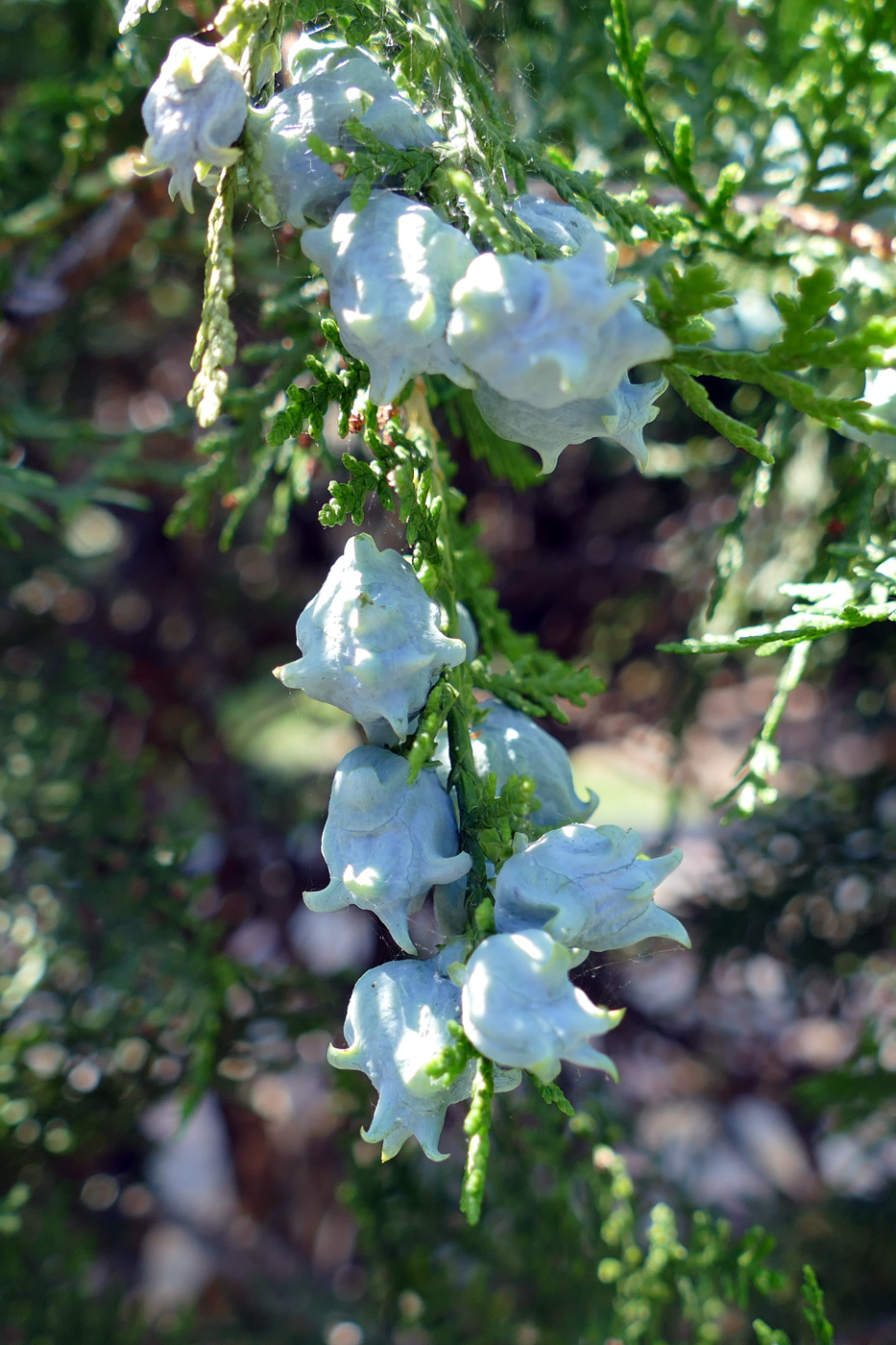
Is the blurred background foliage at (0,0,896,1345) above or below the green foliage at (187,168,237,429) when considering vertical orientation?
below

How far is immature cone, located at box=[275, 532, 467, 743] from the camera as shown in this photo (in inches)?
26.4

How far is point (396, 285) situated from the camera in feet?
A: 1.97

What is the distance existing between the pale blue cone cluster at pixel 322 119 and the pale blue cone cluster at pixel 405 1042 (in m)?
0.53

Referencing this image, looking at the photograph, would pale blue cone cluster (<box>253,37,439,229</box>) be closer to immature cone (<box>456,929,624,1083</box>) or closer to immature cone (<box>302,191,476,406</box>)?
immature cone (<box>302,191,476,406</box>)

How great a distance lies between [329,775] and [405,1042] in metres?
1.64

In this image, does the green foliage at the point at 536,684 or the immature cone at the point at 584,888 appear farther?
the green foliage at the point at 536,684

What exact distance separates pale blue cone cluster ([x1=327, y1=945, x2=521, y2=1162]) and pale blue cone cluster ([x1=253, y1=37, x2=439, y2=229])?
1.74 ft

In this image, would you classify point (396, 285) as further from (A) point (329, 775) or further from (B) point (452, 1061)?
(A) point (329, 775)

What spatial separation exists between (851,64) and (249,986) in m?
1.45

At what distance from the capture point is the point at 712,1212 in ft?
5.60

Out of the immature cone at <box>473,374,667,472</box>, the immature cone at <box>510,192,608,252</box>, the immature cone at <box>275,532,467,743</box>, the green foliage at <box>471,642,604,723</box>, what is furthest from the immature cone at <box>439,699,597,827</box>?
the immature cone at <box>510,192,608,252</box>

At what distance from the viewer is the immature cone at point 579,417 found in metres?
0.64

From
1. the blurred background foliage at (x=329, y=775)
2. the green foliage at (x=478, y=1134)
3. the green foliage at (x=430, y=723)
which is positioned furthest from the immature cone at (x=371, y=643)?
the blurred background foliage at (x=329, y=775)

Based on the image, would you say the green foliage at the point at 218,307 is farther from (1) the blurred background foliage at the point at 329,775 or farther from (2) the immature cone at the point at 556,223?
(1) the blurred background foliage at the point at 329,775
